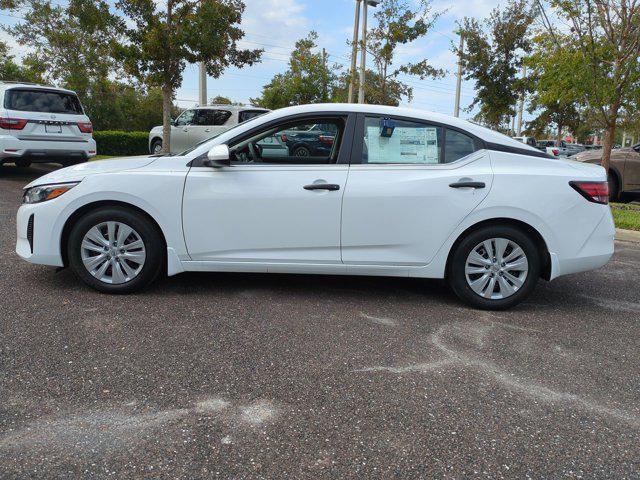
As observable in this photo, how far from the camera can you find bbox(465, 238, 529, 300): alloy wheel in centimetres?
441

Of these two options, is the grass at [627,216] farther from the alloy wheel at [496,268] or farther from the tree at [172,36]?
the tree at [172,36]

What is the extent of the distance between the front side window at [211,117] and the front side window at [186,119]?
0.45ft

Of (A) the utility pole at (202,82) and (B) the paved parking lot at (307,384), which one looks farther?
(A) the utility pole at (202,82)

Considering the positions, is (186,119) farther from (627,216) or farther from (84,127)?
(627,216)

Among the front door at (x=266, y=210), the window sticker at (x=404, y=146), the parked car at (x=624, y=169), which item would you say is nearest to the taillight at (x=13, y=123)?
the front door at (x=266, y=210)

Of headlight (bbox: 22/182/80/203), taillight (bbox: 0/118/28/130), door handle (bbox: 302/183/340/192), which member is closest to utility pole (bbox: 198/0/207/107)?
taillight (bbox: 0/118/28/130)

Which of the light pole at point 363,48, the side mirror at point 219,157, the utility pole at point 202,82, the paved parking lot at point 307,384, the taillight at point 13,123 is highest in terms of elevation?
the light pole at point 363,48

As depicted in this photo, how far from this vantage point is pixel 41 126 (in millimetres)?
10656

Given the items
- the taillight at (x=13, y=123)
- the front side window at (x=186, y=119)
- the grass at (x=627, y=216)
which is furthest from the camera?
the front side window at (x=186, y=119)

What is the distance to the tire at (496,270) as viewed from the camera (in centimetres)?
439

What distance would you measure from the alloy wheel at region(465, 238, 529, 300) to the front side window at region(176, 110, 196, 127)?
1277 cm

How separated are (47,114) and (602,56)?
10457mm

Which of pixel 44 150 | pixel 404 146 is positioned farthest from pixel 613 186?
pixel 44 150

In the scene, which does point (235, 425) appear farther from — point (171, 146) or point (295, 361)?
point (171, 146)
